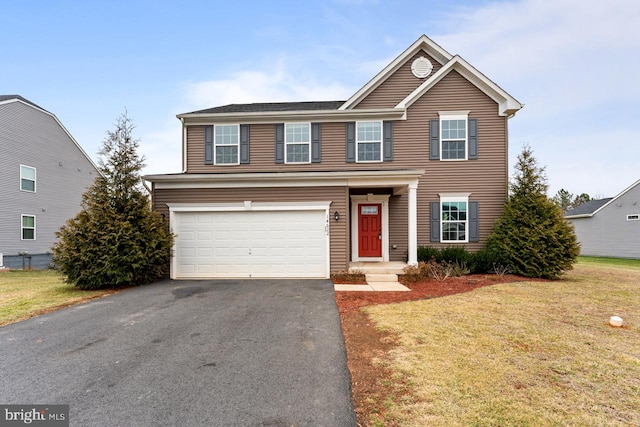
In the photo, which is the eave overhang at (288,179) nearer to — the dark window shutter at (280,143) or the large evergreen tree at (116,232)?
the large evergreen tree at (116,232)

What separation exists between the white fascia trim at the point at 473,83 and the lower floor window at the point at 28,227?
64.2 ft

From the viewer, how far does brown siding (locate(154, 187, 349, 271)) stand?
31.7ft

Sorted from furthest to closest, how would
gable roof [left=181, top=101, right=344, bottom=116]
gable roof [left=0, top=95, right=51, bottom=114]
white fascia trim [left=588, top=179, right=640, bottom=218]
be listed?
white fascia trim [left=588, top=179, right=640, bottom=218] < gable roof [left=0, top=95, right=51, bottom=114] < gable roof [left=181, top=101, right=344, bottom=116]

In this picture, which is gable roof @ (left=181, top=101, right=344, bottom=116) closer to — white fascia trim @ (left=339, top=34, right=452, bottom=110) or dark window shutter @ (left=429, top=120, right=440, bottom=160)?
white fascia trim @ (left=339, top=34, right=452, bottom=110)

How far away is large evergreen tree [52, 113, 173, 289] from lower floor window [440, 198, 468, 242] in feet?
32.9

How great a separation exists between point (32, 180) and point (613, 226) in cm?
3670

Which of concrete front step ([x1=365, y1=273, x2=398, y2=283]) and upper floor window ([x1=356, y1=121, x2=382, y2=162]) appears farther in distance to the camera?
upper floor window ([x1=356, y1=121, x2=382, y2=162])

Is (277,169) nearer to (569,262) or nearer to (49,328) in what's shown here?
(49,328)

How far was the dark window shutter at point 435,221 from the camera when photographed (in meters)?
11.4

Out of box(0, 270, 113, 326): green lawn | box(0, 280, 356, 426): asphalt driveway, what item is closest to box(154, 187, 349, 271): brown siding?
box(0, 280, 356, 426): asphalt driveway

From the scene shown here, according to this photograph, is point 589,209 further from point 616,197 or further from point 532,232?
point 532,232

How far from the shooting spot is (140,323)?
550cm

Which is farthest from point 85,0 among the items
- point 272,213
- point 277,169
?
point 272,213

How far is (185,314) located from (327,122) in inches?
348
